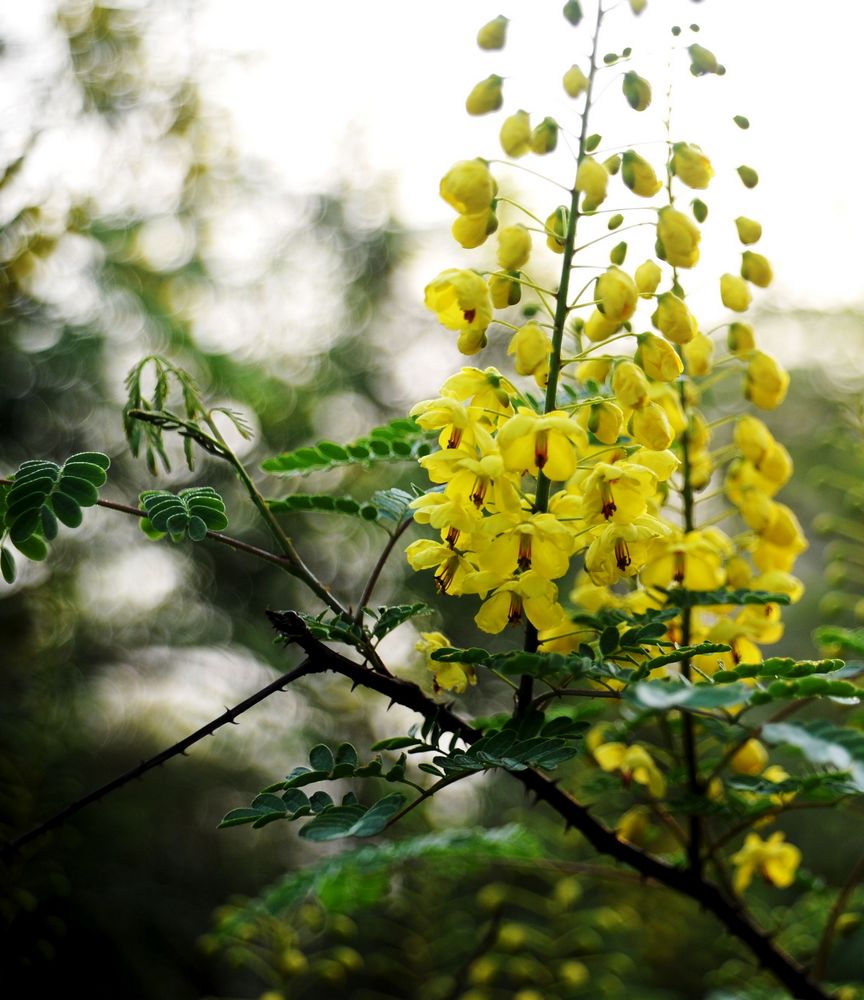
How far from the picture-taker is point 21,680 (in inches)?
62.7

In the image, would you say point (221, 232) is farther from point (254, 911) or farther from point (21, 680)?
point (254, 911)

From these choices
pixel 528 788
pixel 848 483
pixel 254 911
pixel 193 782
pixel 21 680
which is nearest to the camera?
pixel 528 788

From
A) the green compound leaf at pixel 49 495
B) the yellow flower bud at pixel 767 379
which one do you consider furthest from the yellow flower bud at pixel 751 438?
the green compound leaf at pixel 49 495

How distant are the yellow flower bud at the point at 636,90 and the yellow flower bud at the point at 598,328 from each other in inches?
7.6

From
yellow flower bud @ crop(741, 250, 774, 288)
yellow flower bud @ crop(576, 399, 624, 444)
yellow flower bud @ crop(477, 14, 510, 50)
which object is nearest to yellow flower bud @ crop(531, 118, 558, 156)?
yellow flower bud @ crop(477, 14, 510, 50)

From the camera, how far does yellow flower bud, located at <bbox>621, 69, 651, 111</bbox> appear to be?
33.3 inches

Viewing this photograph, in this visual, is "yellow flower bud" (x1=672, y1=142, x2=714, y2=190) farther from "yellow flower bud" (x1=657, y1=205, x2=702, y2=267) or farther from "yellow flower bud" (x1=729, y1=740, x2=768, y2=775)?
"yellow flower bud" (x1=729, y1=740, x2=768, y2=775)

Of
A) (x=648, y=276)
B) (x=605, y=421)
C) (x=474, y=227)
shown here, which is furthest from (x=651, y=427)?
(x=474, y=227)

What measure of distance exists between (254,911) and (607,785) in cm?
48

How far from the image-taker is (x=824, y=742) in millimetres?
572

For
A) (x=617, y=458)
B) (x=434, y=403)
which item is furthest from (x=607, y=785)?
(x=434, y=403)

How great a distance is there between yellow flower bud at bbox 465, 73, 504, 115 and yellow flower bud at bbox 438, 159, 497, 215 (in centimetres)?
7

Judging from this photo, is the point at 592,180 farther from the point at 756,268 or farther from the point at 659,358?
the point at 756,268

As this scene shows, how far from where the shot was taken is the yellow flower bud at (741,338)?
1.11m
